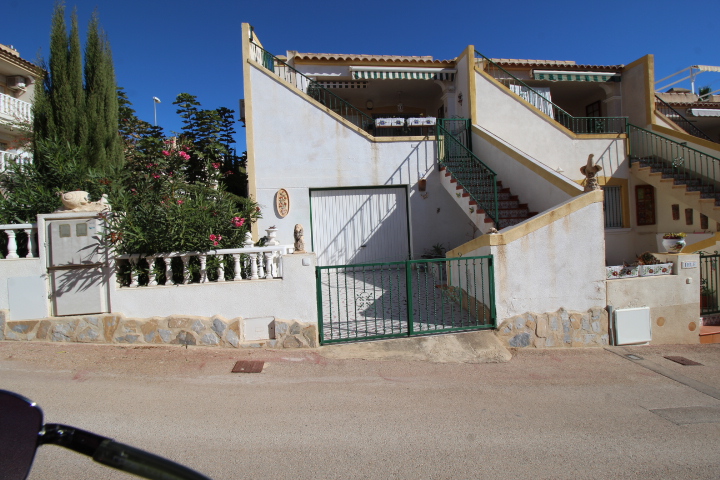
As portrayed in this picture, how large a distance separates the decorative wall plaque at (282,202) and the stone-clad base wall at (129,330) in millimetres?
5239

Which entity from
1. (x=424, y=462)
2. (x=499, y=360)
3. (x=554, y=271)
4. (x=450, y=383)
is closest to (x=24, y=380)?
(x=424, y=462)

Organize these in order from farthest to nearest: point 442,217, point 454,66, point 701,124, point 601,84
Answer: point 701,124 < point 601,84 < point 454,66 < point 442,217

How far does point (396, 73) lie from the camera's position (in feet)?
41.2

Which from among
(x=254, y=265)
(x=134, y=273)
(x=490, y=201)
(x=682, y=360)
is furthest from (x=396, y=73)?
(x=682, y=360)

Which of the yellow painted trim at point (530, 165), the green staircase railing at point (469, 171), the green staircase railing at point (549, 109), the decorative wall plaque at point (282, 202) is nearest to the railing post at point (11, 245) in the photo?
the decorative wall plaque at point (282, 202)

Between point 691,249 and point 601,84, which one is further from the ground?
point 601,84

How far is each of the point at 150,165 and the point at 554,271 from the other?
7283mm

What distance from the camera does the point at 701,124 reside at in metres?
16.0

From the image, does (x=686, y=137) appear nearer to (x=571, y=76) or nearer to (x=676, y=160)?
(x=676, y=160)

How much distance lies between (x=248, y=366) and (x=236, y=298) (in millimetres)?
1061

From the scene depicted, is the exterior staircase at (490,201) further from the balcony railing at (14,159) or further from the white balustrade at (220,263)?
the balcony railing at (14,159)

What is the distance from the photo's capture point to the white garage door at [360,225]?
11.2 meters

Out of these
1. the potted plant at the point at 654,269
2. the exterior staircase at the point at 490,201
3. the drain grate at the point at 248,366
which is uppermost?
the exterior staircase at the point at 490,201

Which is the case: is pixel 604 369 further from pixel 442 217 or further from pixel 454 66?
pixel 454 66
